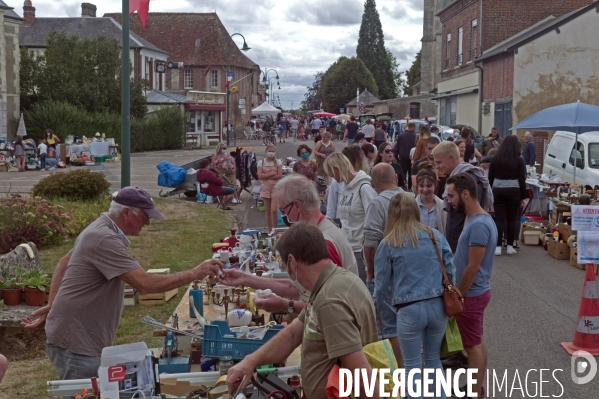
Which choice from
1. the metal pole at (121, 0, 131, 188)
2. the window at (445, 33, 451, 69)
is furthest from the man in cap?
the window at (445, 33, 451, 69)

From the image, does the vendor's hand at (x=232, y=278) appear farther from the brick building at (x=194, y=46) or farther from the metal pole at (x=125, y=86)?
the brick building at (x=194, y=46)

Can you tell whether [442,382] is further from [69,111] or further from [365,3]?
[365,3]

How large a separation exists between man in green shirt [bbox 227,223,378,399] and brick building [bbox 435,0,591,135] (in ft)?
103

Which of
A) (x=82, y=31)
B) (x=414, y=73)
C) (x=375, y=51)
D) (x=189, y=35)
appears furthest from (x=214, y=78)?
(x=375, y=51)

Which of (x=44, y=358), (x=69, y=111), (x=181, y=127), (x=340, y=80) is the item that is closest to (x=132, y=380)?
(x=44, y=358)

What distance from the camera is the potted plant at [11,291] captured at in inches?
362

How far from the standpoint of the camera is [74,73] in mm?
45656

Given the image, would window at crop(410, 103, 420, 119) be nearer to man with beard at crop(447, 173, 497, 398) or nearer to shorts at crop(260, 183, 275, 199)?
shorts at crop(260, 183, 275, 199)

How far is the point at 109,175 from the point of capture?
96.6 feet

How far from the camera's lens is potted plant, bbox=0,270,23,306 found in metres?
9.19

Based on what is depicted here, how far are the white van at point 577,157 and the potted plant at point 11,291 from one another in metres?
11.7

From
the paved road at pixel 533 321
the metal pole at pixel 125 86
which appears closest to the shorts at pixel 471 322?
the paved road at pixel 533 321

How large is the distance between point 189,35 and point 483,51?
46.1m

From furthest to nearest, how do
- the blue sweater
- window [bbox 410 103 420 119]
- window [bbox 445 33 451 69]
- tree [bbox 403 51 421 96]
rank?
tree [bbox 403 51 421 96], window [bbox 410 103 420 119], window [bbox 445 33 451 69], the blue sweater
